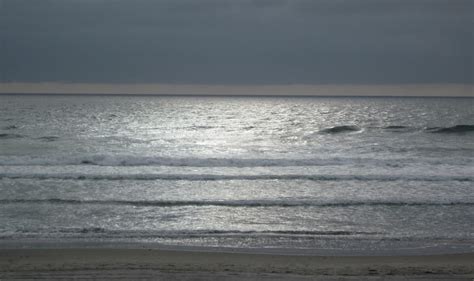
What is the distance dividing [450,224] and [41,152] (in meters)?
20.1

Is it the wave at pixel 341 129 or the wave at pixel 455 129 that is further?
the wave at pixel 455 129

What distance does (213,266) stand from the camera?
7957 millimetres

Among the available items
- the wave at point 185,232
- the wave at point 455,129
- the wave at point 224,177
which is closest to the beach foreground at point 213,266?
the wave at point 185,232

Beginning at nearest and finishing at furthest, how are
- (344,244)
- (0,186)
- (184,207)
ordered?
(344,244) → (184,207) → (0,186)

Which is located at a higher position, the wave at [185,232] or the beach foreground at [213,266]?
the beach foreground at [213,266]

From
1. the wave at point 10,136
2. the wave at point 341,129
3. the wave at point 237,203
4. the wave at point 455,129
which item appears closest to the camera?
the wave at point 237,203

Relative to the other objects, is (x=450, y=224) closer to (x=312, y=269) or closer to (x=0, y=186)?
Answer: (x=312, y=269)

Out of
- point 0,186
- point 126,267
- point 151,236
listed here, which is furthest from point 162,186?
point 126,267

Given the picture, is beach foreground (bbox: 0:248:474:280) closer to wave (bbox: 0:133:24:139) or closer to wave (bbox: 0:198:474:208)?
wave (bbox: 0:198:474:208)

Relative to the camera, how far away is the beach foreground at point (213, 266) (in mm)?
7324

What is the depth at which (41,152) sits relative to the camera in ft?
84.3

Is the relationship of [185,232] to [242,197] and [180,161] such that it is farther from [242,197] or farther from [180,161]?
[180,161]

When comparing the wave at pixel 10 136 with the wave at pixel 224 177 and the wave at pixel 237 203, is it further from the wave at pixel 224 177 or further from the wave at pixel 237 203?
the wave at pixel 237 203

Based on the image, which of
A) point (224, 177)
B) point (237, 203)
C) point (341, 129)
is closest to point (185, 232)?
point (237, 203)
